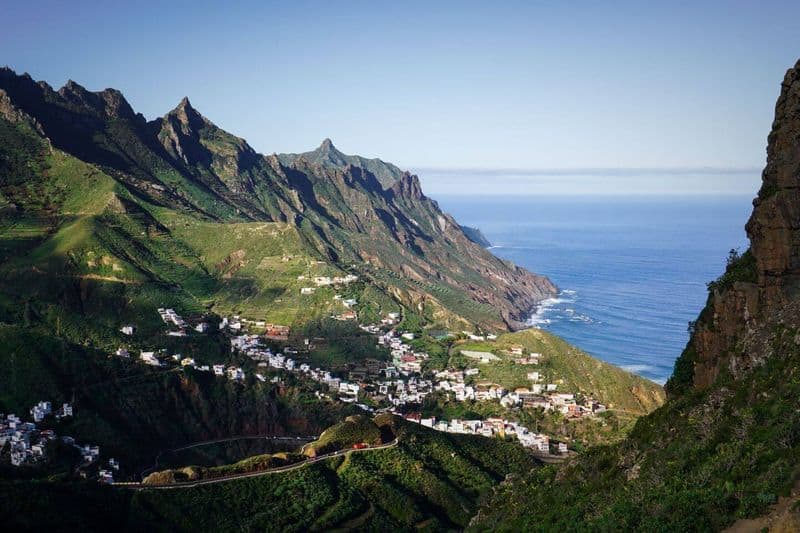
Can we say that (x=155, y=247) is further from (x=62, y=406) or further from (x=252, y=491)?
(x=252, y=491)

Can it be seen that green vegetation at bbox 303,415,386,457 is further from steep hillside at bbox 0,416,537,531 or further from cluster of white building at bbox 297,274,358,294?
cluster of white building at bbox 297,274,358,294

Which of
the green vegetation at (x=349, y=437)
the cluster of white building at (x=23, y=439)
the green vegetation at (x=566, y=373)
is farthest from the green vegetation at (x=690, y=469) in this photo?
the green vegetation at (x=566, y=373)

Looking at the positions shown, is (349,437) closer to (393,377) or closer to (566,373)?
(393,377)

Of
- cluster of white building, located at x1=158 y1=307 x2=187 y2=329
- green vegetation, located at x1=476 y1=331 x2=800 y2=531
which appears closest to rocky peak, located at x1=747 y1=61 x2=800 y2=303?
green vegetation, located at x1=476 y1=331 x2=800 y2=531

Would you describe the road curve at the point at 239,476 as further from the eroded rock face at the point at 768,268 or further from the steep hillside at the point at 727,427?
the eroded rock face at the point at 768,268

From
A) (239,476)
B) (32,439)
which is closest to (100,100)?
(32,439)

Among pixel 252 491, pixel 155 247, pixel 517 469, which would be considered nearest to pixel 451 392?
pixel 517 469

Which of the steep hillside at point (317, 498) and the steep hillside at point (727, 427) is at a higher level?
the steep hillside at point (727, 427)
